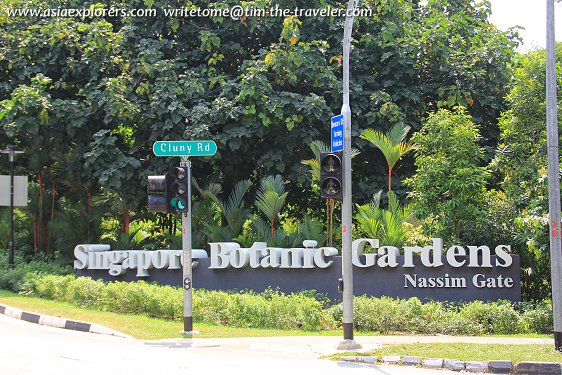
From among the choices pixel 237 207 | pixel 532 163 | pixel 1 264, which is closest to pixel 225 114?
pixel 237 207

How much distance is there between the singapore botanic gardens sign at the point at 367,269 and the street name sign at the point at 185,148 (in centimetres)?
455

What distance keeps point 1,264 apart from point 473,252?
52.1 feet

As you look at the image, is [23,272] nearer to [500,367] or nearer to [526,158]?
[526,158]

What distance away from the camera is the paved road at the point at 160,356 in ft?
38.3

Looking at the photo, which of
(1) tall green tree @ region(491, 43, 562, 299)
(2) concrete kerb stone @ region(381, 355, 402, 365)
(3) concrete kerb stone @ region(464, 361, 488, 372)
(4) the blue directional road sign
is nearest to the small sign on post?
(4) the blue directional road sign

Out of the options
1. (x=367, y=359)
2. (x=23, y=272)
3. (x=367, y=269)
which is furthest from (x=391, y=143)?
(x=23, y=272)

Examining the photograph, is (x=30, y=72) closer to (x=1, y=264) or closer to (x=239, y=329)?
(x=1, y=264)

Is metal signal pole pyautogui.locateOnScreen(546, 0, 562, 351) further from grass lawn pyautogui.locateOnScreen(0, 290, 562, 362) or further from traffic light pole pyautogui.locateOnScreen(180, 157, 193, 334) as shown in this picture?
traffic light pole pyautogui.locateOnScreen(180, 157, 193, 334)

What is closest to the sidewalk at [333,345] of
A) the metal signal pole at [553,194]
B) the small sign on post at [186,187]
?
the small sign on post at [186,187]

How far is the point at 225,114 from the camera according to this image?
21.9m

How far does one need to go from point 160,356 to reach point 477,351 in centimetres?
539

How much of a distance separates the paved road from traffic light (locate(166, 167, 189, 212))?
2734 millimetres

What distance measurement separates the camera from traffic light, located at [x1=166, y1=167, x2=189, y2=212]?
16203 mm

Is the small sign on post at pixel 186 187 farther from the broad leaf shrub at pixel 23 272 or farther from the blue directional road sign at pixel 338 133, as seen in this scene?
the broad leaf shrub at pixel 23 272
